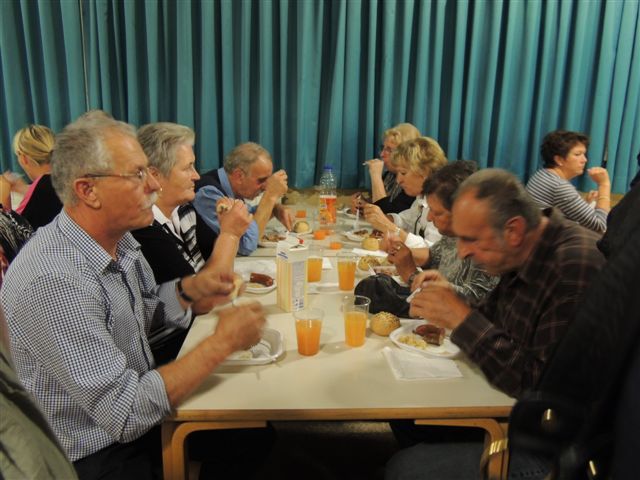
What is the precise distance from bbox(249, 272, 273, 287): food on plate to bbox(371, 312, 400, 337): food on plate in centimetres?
54

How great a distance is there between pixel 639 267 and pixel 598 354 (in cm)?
11

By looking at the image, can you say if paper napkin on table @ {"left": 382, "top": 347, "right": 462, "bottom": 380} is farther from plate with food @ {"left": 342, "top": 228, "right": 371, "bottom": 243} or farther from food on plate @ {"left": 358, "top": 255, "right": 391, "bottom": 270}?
plate with food @ {"left": 342, "top": 228, "right": 371, "bottom": 243}

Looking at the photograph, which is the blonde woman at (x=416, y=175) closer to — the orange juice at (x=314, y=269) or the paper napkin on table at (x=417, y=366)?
the orange juice at (x=314, y=269)

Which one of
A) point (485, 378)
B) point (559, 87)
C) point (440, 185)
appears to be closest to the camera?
point (485, 378)

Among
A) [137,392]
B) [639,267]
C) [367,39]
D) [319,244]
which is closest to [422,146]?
[319,244]

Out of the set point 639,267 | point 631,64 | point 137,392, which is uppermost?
point 631,64

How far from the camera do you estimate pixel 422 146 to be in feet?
9.14

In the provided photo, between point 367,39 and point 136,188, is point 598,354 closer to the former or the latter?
point 136,188

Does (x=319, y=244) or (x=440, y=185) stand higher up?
(x=440, y=185)

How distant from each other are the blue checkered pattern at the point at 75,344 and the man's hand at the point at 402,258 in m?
1.13

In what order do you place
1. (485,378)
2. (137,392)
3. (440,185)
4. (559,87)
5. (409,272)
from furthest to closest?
(559,87)
(409,272)
(440,185)
(485,378)
(137,392)

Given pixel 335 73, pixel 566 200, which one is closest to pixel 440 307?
pixel 566 200

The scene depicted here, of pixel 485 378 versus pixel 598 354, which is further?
pixel 485 378

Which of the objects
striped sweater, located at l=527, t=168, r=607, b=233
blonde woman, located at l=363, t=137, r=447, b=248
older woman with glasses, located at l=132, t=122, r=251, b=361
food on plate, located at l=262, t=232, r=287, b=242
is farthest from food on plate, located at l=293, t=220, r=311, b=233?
striped sweater, located at l=527, t=168, r=607, b=233
